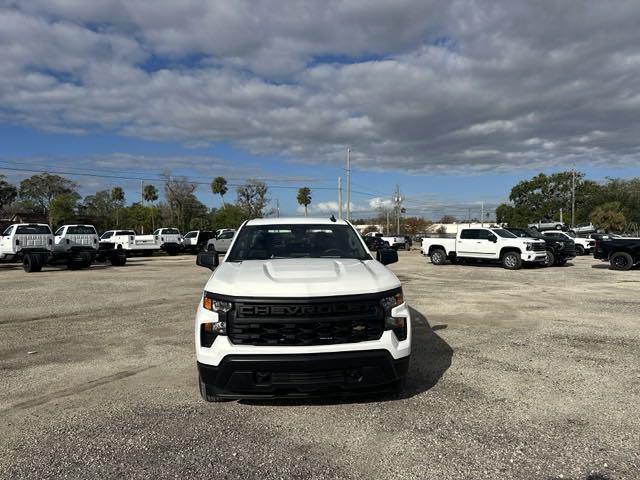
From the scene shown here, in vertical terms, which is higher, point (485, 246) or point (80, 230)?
point (80, 230)

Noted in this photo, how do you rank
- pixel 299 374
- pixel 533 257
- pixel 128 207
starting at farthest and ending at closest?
pixel 128 207 → pixel 533 257 → pixel 299 374

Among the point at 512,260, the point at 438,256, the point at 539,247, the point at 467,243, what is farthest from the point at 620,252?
the point at 438,256

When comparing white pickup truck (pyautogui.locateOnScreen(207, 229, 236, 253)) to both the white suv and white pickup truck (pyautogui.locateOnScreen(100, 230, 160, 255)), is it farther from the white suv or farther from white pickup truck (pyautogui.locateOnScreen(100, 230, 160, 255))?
the white suv

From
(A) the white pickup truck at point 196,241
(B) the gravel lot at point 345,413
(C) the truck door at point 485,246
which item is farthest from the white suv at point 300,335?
(A) the white pickup truck at point 196,241

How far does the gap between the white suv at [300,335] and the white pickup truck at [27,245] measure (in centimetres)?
1814

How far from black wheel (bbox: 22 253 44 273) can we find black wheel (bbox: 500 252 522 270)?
18844mm

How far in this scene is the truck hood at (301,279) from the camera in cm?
396

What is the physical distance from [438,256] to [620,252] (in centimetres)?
736

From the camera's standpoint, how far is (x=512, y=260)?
65.8ft

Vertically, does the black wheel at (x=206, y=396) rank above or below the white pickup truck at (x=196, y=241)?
below

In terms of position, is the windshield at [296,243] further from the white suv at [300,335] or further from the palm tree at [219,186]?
the palm tree at [219,186]

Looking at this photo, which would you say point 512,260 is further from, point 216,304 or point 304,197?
point 304,197

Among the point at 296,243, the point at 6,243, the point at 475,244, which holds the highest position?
the point at 296,243

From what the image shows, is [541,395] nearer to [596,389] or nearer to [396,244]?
[596,389]
